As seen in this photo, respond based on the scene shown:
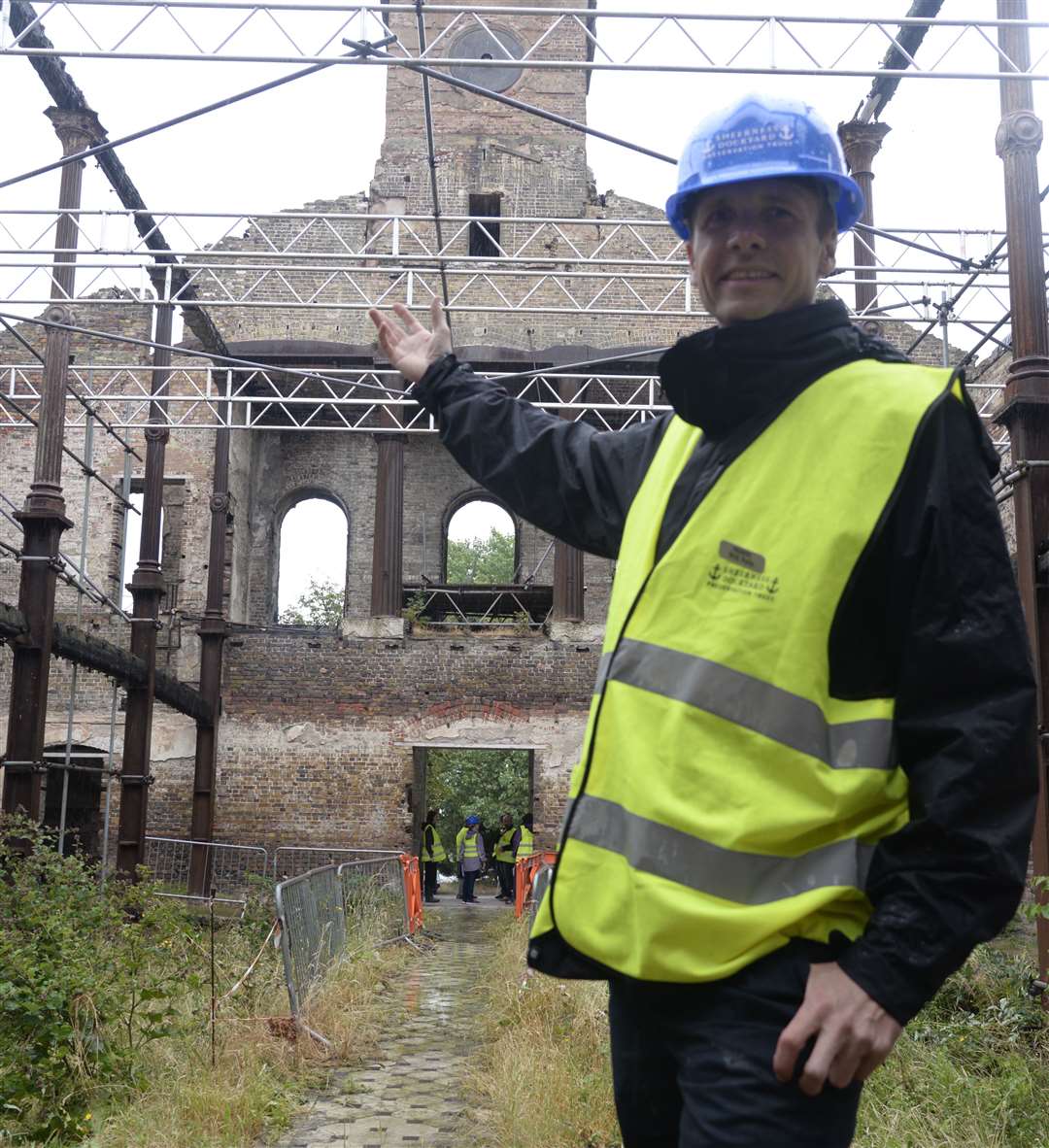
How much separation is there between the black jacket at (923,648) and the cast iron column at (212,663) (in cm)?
1793

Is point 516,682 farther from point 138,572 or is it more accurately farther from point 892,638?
point 892,638

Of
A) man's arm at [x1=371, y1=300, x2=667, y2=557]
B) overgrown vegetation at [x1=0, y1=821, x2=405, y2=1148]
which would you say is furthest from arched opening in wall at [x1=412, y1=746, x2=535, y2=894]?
man's arm at [x1=371, y1=300, x2=667, y2=557]

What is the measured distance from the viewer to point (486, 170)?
23.4 metres

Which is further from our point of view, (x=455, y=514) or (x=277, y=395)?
(x=455, y=514)

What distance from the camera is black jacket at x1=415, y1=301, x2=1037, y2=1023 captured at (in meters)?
1.40

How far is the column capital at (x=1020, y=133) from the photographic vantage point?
7.90m

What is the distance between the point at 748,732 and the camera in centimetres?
153

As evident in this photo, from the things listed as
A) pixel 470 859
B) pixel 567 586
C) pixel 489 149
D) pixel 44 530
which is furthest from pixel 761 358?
pixel 489 149

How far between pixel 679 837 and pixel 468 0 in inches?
974

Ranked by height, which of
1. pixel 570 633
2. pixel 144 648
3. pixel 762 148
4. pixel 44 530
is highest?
pixel 44 530

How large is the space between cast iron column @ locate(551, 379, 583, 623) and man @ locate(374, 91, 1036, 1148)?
18344mm

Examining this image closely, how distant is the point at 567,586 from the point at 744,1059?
62.0 feet

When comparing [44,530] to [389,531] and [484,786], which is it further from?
[484,786]

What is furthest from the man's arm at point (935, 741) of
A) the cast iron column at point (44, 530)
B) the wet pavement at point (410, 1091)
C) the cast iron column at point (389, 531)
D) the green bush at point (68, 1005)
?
the cast iron column at point (389, 531)
